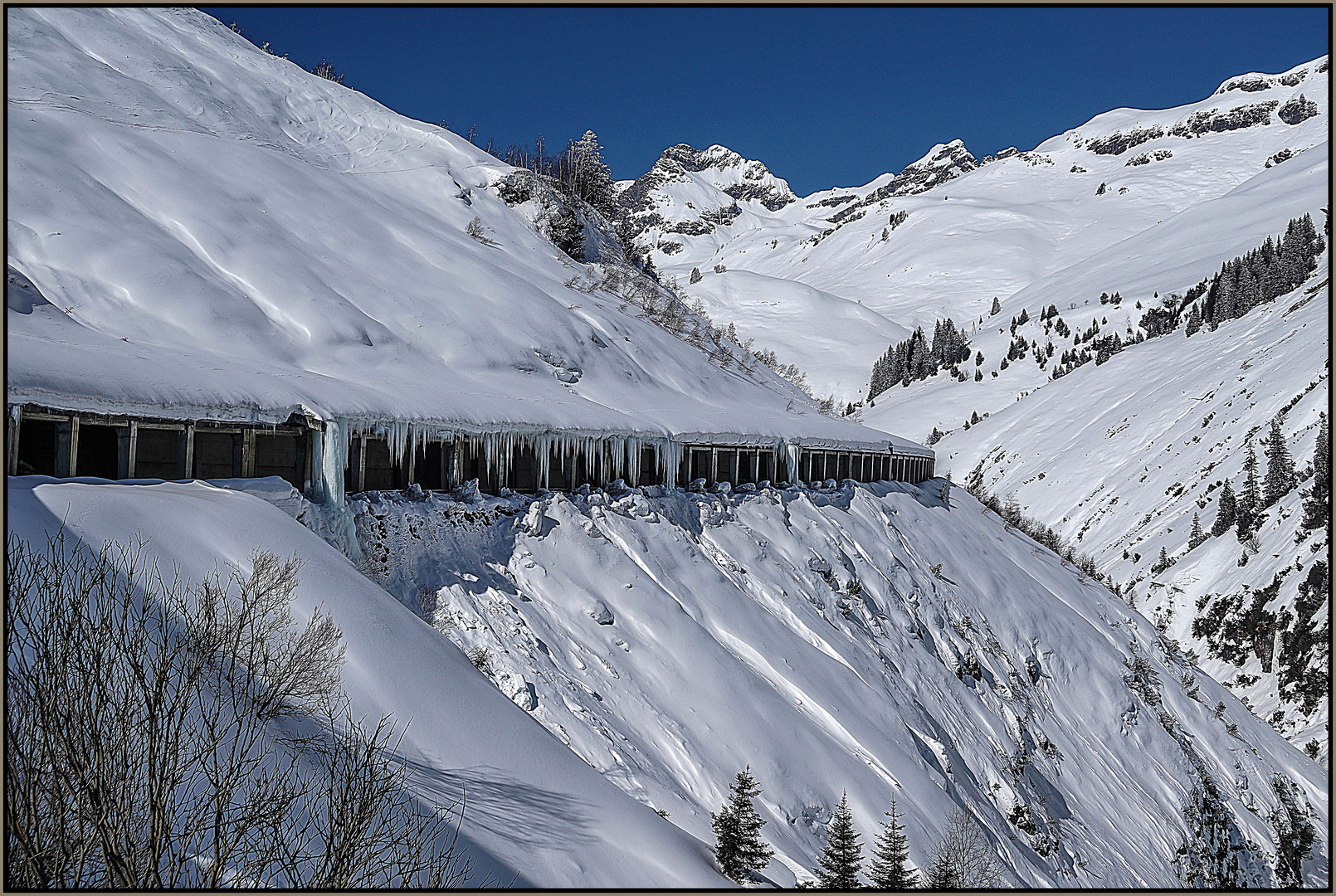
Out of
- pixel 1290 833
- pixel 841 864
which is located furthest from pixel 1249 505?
pixel 841 864

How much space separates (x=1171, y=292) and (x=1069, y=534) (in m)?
A: 61.5

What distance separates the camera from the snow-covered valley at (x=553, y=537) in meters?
10.9

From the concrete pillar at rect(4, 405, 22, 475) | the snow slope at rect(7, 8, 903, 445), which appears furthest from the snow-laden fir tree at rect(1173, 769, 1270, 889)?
the concrete pillar at rect(4, 405, 22, 475)

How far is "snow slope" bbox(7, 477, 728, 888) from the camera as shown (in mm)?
8430

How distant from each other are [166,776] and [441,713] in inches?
180

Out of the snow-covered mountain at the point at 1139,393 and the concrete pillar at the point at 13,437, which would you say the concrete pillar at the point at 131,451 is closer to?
the concrete pillar at the point at 13,437

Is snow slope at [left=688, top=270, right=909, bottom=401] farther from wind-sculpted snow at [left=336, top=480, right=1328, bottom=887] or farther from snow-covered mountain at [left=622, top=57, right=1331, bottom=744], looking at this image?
wind-sculpted snow at [left=336, top=480, right=1328, bottom=887]

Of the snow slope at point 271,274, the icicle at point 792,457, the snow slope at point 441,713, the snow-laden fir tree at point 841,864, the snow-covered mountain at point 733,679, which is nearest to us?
the snow slope at point 441,713

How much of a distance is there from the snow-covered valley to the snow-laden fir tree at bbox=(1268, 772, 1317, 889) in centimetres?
33

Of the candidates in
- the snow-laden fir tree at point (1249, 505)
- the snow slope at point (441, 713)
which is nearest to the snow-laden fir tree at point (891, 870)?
the snow slope at point (441, 713)

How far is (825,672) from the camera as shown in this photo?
740 inches

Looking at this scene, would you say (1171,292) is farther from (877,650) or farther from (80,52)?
(80,52)

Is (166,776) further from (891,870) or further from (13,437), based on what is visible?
(891,870)

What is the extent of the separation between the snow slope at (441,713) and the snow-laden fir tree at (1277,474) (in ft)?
198
